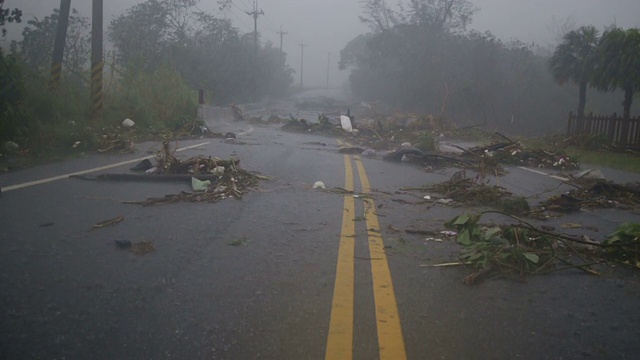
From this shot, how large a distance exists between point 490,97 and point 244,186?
36386mm

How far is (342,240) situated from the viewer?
4969 mm

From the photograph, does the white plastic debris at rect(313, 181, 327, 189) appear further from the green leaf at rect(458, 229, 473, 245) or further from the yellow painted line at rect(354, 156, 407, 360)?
the green leaf at rect(458, 229, 473, 245)

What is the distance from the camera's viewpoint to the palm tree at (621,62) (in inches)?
885

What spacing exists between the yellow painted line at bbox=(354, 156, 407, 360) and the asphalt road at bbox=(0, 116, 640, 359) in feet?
0.05

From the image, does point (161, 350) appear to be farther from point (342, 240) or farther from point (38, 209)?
point (38, 209)

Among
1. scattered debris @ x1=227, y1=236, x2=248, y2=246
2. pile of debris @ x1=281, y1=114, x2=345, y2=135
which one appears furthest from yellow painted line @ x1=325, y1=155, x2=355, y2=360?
pile of debris @ x1=281, y1=114, x2=345, y2=135

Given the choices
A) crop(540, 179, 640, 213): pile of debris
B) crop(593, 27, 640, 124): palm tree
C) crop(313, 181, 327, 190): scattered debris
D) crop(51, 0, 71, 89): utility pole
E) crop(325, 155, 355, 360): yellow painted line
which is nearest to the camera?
crop(325, 155, 355, 360): yellow painted line

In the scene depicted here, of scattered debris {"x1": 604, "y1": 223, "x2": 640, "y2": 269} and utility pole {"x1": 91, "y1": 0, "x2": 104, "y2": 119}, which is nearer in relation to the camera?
scattered debris {"x1": 604, "y1": 223, "x2": 640, "y2": 269}

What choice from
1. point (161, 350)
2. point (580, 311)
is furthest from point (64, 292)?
point (580, 311)

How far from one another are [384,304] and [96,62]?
1582cm

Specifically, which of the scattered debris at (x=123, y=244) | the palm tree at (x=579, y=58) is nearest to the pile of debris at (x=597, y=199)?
the scattered debris at (x=123, y=244)

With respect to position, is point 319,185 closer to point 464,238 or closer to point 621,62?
point 464,238

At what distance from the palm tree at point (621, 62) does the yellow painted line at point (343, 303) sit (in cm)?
2155

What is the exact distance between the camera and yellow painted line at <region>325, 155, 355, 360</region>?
2.76 meters
